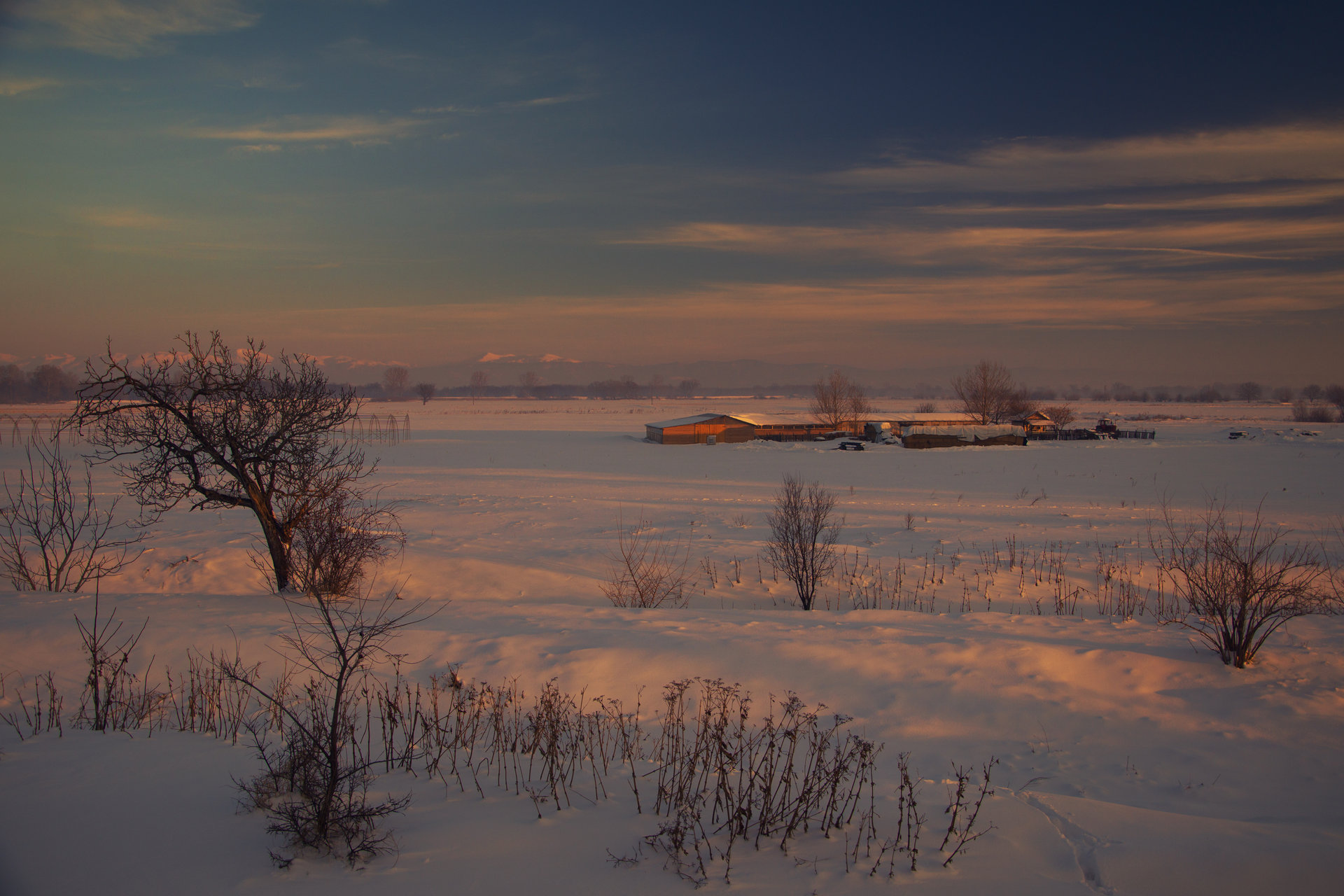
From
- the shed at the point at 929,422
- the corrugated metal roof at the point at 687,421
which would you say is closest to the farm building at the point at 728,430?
the corrugated metal roof at the point at 687,421

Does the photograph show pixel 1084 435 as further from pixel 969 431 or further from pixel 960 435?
pixel 960 435

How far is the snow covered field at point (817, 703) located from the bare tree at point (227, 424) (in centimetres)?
175

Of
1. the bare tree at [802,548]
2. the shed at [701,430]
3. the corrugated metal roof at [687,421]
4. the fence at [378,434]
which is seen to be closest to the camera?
the bare tree at [802,548]

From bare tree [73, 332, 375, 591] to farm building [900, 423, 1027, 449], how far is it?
49.9m

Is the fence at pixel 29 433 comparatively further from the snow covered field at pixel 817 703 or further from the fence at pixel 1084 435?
the fence at pixel 1084 435

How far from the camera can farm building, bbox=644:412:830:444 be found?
59406 millimetres

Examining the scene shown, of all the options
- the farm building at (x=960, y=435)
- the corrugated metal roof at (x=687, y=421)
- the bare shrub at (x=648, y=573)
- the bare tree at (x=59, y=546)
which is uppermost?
the corrugated metal roof at (x=687, y=421)

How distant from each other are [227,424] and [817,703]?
386 inches

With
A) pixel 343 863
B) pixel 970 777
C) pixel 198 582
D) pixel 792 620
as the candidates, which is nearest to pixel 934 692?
pixel 970 777

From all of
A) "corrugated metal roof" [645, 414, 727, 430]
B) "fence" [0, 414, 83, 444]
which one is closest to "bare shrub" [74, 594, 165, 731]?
"fence" [0, 414, 83, 444]

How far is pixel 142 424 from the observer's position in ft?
37.2

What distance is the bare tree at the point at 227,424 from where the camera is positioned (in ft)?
35.0

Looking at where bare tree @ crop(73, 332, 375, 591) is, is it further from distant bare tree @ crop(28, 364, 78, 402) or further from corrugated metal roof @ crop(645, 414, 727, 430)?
distant bare tree @ crop(28, 364, 78, 402)

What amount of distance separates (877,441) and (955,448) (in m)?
7.29
